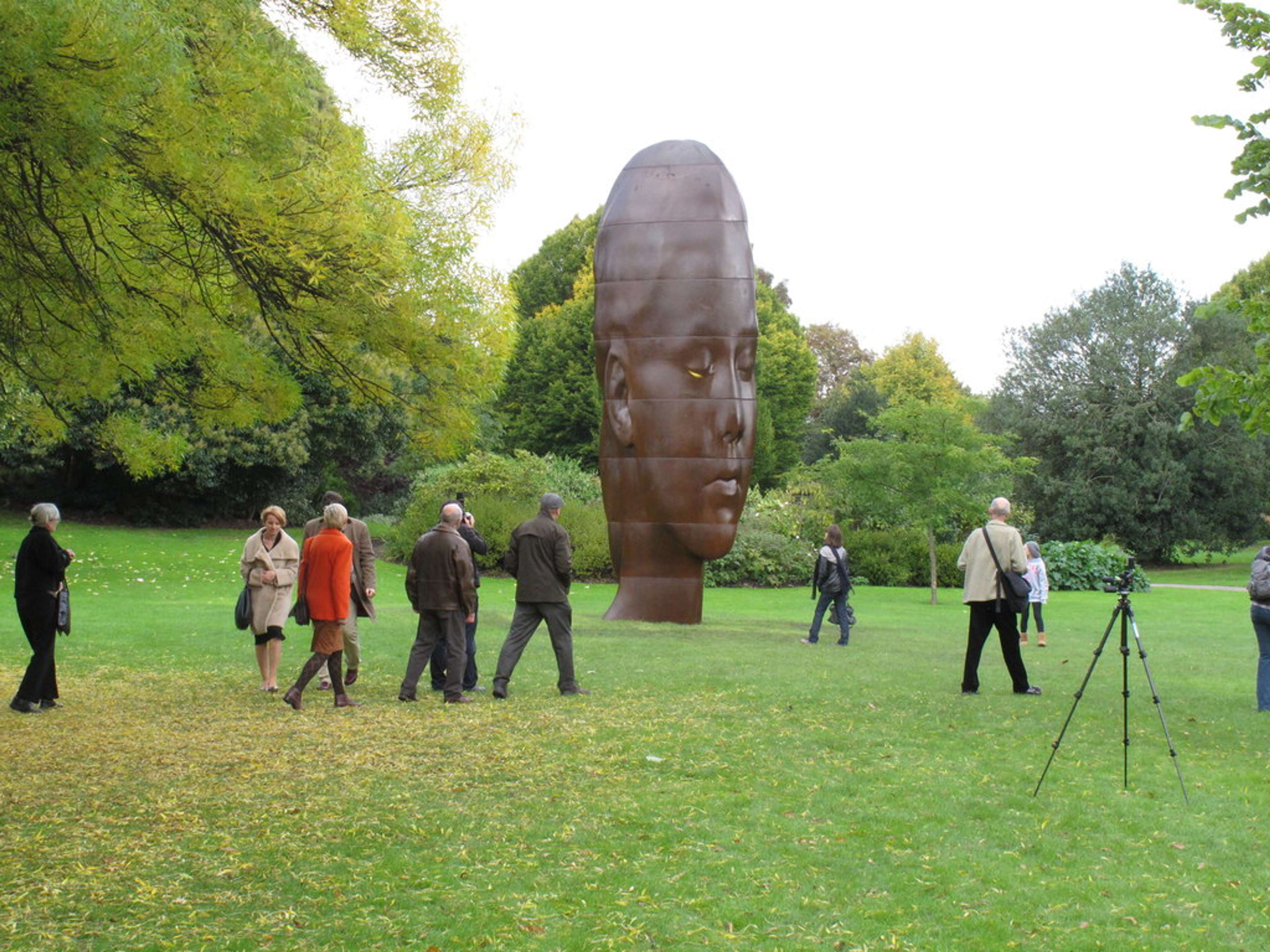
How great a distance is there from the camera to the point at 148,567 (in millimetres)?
26672

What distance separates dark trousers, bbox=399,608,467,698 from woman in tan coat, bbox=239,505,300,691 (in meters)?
1.21

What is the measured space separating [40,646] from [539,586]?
3.97 meters

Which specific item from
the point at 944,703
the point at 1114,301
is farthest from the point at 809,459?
the point at 944,703

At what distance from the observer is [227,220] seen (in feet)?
22.1

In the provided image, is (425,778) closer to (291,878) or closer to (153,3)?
(291,878)

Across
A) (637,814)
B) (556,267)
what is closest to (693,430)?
(637,814)

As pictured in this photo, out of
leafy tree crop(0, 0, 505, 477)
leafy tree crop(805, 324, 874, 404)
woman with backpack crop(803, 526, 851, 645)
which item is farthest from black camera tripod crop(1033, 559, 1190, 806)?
leafy tree crop(805, 324, 874, 404)

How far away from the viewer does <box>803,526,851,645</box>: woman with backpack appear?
49.6 ft

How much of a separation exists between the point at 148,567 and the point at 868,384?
36.4m

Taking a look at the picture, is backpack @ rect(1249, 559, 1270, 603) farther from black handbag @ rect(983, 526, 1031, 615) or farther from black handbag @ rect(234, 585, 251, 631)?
black handbag @ rect(234, 585, 251, 631)

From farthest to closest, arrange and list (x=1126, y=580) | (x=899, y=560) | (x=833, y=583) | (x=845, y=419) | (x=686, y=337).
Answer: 1. (x=845, y=419)
2. (x=899, y=560)
3. (x=686, y=337)
4. (x=833, y=583)
5. (x=1126, y=580)

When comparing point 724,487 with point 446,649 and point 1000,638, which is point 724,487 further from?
point 446,649

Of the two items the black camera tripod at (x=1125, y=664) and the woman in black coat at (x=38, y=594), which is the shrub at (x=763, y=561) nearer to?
the woman in black coat at (x=38, y=594)

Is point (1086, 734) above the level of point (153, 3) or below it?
below
